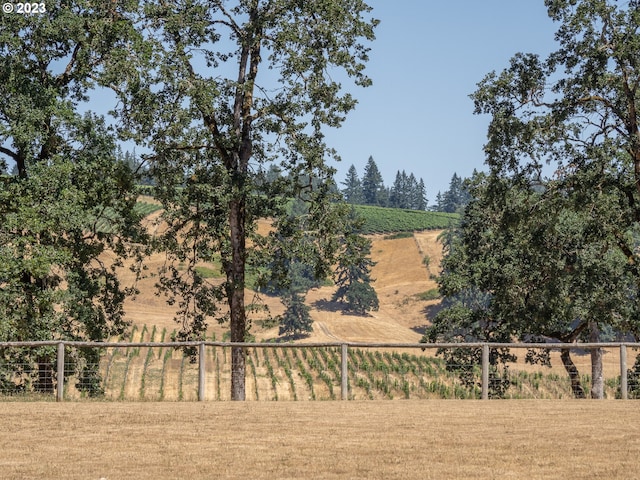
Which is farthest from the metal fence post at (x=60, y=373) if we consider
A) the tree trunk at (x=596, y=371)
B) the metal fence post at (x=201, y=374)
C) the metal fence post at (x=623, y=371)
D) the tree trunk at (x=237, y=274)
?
the tree trunk at (x=596, y=371)

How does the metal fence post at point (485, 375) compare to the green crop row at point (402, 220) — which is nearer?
the metal fence post at point (485, 375)

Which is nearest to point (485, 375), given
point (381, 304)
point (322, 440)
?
point (322, 440)

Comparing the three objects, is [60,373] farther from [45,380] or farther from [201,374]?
[45,380]

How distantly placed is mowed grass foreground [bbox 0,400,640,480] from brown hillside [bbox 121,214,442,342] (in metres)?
64.6

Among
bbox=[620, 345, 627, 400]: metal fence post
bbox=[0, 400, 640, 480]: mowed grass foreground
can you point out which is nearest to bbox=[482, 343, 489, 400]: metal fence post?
bbox=[0, 400, 640, 480]: mowed grass foreground

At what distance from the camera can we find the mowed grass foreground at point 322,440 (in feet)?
39.4

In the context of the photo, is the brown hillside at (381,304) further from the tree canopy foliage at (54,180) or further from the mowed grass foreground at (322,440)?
the mowed grass foreground at (322,440)

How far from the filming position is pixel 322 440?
47.4 feet

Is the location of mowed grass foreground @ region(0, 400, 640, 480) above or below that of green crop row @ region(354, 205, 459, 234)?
below

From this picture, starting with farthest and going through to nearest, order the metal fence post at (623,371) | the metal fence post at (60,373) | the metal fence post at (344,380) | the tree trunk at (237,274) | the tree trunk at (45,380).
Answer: the tree trunk at (237,274) < the tree trunk at (45,380) < the metal fence post at (623,371) < the metal fence post at (344,380) < the metal fence post at (60,373)

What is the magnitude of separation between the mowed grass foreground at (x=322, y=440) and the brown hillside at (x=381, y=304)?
64.6 metres

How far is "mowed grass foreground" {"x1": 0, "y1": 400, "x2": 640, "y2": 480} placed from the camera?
39.4 feet

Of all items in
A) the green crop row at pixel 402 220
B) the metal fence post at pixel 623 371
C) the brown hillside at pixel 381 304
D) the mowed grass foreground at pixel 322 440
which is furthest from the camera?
the green crop row at pixel 402 220

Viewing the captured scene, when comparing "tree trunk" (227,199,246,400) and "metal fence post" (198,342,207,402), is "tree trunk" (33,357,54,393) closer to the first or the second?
"metal fence post" (198,342,207,402)
